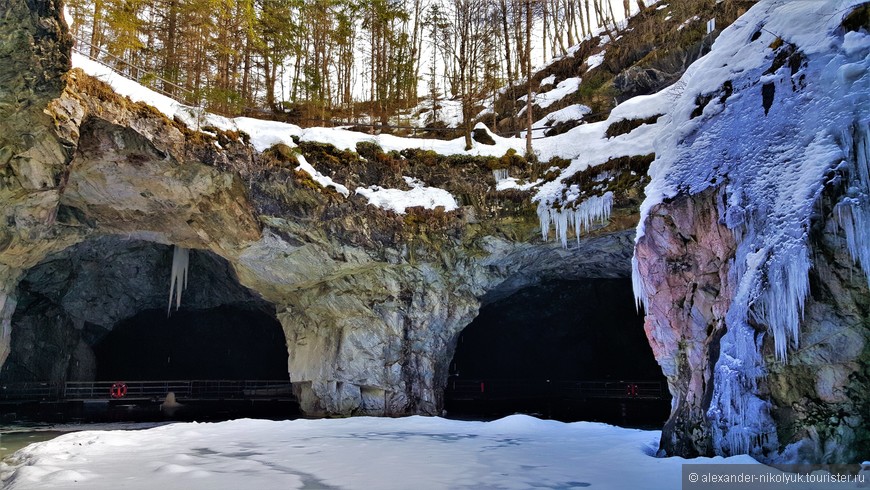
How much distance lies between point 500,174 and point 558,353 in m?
17.4

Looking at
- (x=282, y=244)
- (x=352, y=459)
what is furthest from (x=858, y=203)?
(x=282, y=244)

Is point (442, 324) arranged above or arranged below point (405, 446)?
above

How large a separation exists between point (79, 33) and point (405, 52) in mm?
14907

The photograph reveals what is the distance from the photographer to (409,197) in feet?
61.4

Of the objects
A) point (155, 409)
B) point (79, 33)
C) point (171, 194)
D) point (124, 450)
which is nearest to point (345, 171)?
point (171, 194)

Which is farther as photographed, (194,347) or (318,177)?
(194,347)

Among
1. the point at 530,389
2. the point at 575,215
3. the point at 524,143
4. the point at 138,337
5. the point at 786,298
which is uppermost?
the point at 524,143

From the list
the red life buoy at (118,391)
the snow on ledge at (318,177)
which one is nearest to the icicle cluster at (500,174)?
the snow on ledge at (318,177)

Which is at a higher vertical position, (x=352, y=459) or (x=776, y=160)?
(x=776, y=160)

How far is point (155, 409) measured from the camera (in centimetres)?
2244

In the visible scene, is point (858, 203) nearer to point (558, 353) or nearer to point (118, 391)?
point (118, 391)

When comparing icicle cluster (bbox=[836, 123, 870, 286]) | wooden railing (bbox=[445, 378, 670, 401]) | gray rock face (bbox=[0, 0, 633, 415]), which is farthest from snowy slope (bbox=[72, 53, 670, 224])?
wooden railing (bbox=[445, 378, 670, 401])

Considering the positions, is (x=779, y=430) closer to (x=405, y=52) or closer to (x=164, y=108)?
(x=164, y=108)

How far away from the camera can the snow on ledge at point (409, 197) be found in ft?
59.9
